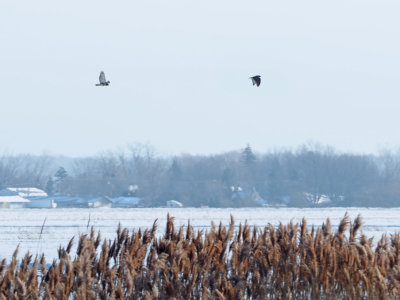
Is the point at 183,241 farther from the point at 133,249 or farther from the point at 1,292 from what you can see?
the point at 1,292

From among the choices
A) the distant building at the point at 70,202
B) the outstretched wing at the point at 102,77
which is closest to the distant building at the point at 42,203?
the distant building at the point at 70,202

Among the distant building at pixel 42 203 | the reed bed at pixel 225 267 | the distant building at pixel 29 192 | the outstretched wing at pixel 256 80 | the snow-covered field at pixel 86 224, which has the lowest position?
the reed bed at pixel 225 267

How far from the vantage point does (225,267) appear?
959cm

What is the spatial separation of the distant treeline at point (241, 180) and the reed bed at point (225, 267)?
100982 mm

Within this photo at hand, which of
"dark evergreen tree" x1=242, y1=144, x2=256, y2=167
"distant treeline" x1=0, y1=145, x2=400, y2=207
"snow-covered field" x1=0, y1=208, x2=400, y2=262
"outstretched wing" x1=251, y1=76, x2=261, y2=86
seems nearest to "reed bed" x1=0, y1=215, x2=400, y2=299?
"snow-covered field" x1=0, y1=208, x2=400, y2=262

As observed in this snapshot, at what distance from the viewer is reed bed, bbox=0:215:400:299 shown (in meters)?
8.63

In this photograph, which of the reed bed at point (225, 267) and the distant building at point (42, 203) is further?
the distant building at point (42, 203)

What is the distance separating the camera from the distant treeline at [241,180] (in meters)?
118

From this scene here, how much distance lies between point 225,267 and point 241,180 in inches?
4771

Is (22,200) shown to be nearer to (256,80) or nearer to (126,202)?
(126,202)

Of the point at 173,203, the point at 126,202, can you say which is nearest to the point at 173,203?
the point at 173,203

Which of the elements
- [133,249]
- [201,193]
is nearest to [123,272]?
[133,249]

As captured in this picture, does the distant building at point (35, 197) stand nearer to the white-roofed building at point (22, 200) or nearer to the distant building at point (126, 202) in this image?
the white-roofed building at point (22, 200)

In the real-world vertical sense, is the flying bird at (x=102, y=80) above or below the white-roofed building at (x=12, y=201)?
below
